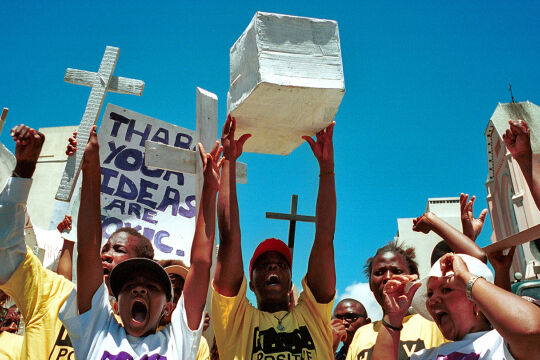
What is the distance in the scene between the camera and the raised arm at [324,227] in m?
3.00

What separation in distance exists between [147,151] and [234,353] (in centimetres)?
182

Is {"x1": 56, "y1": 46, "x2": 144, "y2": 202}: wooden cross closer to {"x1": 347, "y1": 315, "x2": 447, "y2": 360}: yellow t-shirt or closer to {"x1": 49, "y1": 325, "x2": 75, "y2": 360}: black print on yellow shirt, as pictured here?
{"x1": 49, "y1": 325, "x2": 75, "y2": 360}: black print on yellow shirt

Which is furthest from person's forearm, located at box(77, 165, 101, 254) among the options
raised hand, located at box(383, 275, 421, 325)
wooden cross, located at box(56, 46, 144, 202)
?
wooden cross, located at box(56, 46, 144, 202)

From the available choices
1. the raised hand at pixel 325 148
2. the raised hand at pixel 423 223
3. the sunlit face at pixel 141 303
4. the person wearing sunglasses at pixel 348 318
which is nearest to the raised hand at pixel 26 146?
the sunlit face at pixel 141 303

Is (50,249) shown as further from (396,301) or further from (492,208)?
(492,208)

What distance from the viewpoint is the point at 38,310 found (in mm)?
2621

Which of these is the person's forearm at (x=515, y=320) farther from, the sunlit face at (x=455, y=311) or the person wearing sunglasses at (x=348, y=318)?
the person wearing sunglasses at (x=348, y=318)

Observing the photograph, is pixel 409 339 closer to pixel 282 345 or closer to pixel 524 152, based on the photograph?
pixel 282 345

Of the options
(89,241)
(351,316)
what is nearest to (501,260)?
(351,316)

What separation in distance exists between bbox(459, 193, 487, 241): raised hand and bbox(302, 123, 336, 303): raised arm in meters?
1.06

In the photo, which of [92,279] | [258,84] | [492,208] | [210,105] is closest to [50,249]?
[210,105]

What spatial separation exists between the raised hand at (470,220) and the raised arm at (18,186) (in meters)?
2.85

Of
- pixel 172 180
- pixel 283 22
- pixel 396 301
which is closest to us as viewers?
pixel 396 301

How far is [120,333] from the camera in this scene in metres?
2.45
